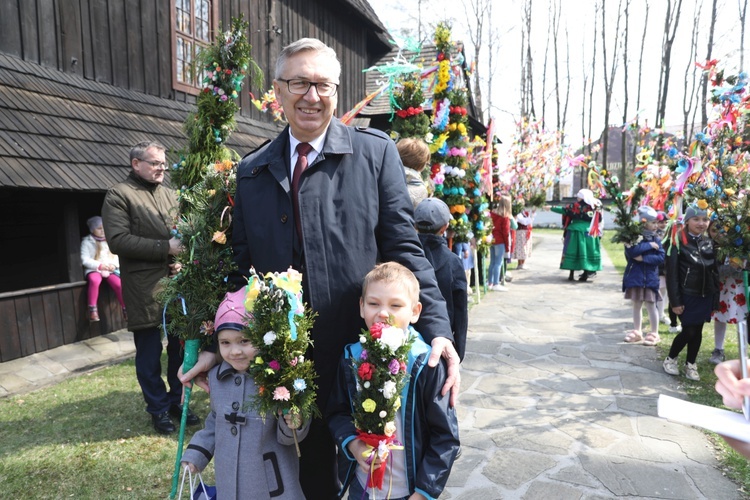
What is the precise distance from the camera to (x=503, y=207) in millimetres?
10648

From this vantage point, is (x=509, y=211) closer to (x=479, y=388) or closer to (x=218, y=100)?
(x=479, y=388)

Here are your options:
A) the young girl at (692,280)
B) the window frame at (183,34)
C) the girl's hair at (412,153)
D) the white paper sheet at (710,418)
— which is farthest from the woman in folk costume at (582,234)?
the white paper sheet at (710,418)

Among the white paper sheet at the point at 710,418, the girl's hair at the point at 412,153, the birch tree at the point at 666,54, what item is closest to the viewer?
the white paper sheet at the point at 710,418

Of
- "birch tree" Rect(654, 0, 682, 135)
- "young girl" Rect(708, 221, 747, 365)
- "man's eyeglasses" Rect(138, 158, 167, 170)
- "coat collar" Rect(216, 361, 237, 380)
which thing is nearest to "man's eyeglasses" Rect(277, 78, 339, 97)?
"coat collar" Rect(216, 361, 237, 380)

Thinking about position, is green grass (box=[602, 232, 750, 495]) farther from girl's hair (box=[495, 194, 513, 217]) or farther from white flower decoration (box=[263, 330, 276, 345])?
girl's hair (box=[495, 194, 513, 217])

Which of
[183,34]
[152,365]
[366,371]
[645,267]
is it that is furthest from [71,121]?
[645,267]

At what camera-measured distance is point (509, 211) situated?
10.7 meters

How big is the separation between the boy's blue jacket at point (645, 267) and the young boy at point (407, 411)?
5.26m

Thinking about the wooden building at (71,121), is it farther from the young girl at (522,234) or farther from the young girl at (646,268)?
the young girl at (522,234)

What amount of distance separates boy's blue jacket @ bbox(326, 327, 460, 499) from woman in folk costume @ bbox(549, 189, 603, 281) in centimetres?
968

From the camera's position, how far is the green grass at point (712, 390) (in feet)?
11.6

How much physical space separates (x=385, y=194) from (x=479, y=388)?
3639mm

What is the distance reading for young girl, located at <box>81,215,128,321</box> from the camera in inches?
262

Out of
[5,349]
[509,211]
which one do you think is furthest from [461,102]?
[5,349]
